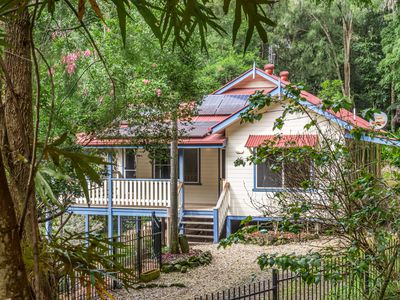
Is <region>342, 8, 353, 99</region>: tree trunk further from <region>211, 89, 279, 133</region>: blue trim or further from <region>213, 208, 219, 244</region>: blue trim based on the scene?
<region>213, 208, 219, 244</region>: blue trim

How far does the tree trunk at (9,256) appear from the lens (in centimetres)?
101

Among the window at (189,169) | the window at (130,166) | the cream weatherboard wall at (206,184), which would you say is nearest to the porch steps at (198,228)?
the cream weatherboard wall at (206,184)

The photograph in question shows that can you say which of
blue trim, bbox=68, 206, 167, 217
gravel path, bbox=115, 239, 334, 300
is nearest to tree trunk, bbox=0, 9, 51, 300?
gravel path, bbox=115, 239, 334, 300

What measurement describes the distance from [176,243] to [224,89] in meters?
8.49

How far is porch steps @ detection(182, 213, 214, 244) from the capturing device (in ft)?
53.3

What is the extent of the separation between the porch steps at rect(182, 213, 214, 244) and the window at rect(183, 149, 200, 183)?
2.55 m

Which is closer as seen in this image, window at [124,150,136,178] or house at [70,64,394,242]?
house at [70,64,394,242]

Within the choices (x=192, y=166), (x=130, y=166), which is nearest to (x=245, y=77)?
(x=192, y=166)

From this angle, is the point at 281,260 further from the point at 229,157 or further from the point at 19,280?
the point at 229,157

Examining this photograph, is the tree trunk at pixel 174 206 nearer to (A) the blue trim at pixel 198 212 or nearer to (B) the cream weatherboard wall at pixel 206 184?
(A) the blue trim at pixel 198 212

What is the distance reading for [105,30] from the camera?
1090 cm

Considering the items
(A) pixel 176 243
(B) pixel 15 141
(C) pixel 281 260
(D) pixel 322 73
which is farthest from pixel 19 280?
(D) pixel 322 73

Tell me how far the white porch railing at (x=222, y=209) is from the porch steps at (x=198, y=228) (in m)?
0.28

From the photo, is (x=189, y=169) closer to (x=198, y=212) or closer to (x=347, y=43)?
(x=198, y=212)
